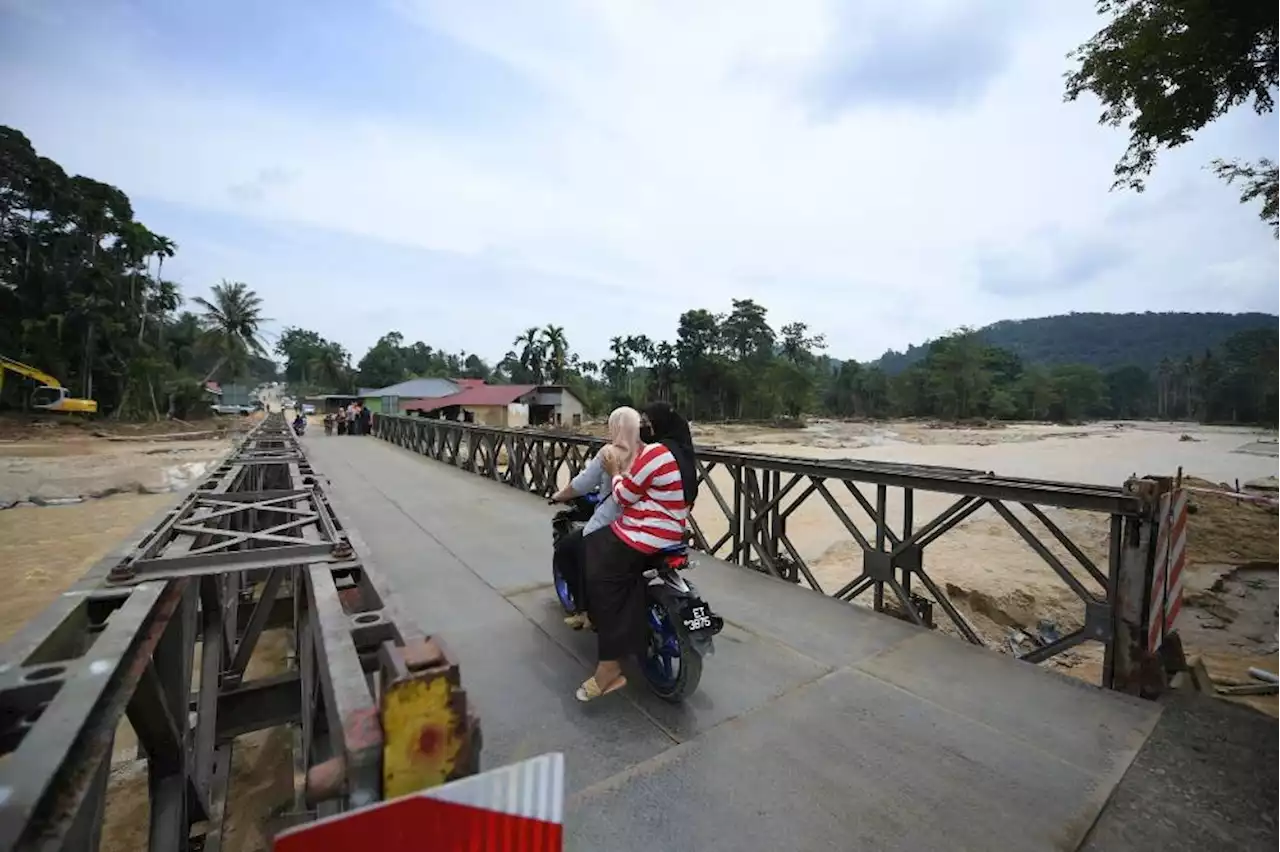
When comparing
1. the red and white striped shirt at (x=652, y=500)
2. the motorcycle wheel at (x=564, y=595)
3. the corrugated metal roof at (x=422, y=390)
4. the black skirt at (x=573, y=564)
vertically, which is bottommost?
the motorcycle wheel at (x=564, y=595)

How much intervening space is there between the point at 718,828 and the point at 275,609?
521 centimetres

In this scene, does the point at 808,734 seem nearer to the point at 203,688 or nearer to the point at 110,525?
the point at 203,688

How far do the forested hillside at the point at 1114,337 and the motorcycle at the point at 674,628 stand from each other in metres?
145

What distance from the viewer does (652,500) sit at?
2678 millimetres

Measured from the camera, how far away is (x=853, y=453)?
1324 inches

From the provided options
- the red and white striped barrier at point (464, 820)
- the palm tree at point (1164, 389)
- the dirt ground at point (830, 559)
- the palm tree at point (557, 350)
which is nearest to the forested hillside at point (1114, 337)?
the palm tree at point (1164, 389)

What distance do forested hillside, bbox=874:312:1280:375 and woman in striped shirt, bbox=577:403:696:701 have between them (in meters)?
145

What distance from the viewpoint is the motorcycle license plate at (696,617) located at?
2.54 m

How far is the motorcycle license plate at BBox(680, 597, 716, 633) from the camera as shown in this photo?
2537 millimetres

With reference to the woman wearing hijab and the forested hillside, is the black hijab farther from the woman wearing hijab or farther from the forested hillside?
the forested hillside

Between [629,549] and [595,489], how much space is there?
82 cm

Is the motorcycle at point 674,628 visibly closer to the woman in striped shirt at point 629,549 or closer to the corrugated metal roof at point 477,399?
the woman in striped shirt at point 629,549

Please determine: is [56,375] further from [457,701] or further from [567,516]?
[457,701]

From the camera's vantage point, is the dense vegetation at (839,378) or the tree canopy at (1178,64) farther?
the dense vegetation at (839,378)
